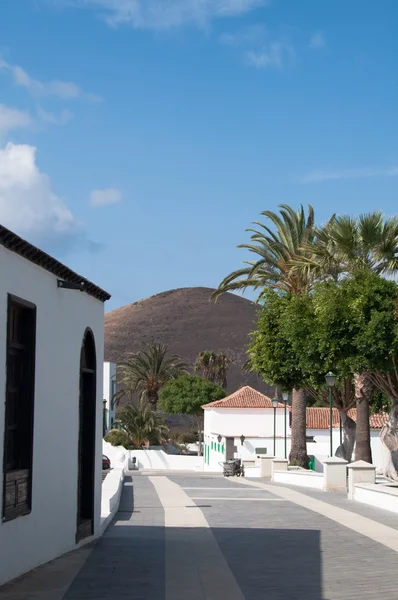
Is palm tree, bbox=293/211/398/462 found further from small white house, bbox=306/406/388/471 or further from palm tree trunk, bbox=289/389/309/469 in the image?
small white house, bbox=306/406/388/471

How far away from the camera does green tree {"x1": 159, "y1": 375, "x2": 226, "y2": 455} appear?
247 ft

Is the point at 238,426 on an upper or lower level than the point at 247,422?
lower

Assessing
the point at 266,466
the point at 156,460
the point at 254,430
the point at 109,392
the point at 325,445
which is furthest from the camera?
the point at 109,392

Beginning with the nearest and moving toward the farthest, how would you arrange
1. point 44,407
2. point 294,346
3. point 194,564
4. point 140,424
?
point 44,407, point 194,564, point 294,346, point 140,424

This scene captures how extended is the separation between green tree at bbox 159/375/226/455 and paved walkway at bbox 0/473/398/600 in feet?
184

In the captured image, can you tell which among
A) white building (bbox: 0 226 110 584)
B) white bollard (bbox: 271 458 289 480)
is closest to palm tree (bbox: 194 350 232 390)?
white bollard (bbox: 271 458 289 480)

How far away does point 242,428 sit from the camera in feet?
205

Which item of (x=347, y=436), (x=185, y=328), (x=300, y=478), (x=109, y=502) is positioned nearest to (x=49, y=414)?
(x=109, y=502)

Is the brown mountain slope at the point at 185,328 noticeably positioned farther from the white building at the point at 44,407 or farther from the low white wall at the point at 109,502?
the white building at the point at 44,407

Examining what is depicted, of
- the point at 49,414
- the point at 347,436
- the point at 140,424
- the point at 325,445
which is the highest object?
the point at 49,414

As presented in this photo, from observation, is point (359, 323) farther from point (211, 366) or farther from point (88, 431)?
point (211, 366)

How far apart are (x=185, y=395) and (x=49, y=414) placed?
216 ft

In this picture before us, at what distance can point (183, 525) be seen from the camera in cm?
1555

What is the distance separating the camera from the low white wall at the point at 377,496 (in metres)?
18.1
